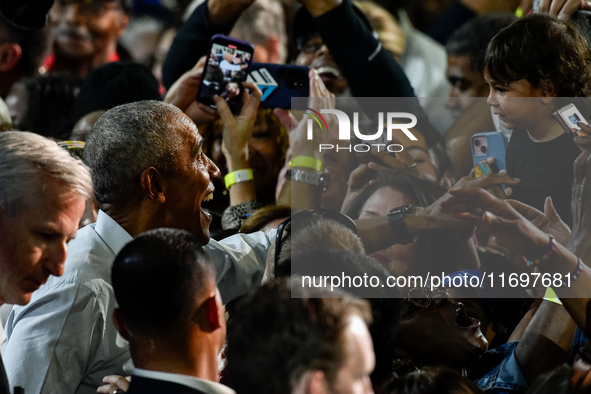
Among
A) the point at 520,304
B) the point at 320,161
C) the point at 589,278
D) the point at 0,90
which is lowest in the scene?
the point at 0,90

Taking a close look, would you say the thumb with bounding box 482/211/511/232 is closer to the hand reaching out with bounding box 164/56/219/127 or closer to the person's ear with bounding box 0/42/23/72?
the hand reaching out with bounding box 164/56/219/127

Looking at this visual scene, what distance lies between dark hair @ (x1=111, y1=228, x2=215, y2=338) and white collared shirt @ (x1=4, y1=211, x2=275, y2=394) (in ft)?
1.26

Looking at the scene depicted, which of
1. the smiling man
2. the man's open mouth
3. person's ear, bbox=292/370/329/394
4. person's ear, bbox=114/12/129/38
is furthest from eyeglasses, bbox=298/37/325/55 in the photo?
person's ear, bbox=292/370/329/394

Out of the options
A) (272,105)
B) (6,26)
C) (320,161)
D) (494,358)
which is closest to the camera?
(494,358)

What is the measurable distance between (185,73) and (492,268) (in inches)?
64.6

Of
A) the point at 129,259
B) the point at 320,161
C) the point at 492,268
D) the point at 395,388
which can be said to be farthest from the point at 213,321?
the point at 320,161

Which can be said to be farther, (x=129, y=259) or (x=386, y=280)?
(x=386, y=280)

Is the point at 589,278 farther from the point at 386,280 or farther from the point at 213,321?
the point at 213,321

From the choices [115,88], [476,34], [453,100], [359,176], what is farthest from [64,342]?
[476,34]

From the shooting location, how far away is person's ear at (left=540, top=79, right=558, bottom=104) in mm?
2066

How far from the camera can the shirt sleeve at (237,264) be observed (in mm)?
2388

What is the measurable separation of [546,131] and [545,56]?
8.5 inches

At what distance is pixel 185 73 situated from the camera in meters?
3.12

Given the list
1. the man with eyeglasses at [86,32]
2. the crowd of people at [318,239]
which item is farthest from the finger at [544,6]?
the man with eyeglasses at [86,32]
